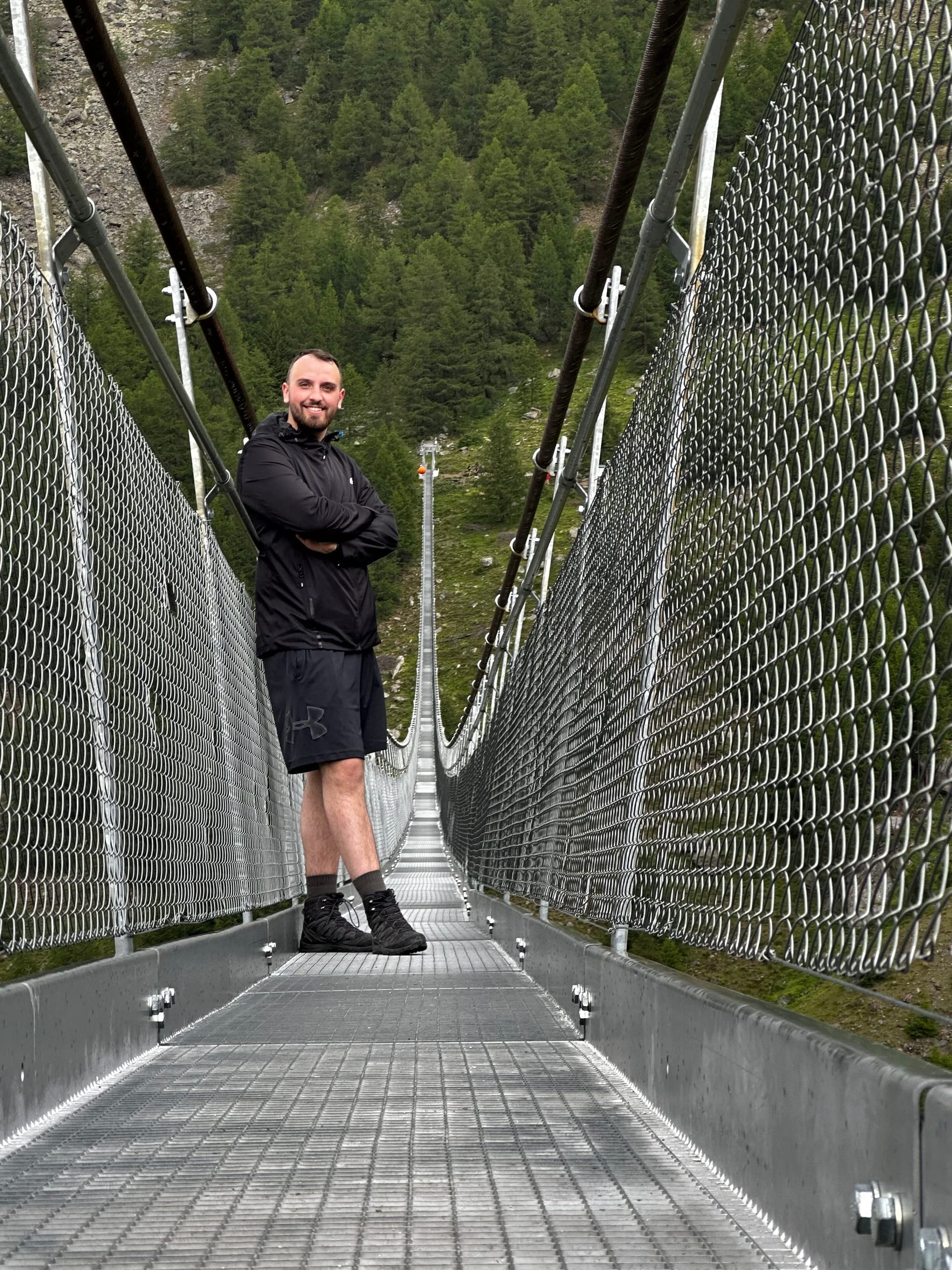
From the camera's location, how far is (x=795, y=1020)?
1632 mm

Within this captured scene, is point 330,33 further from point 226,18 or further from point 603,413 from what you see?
point 603,413

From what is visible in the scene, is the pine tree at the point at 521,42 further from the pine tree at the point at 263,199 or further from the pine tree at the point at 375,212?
the pine tree at the point at 263,199

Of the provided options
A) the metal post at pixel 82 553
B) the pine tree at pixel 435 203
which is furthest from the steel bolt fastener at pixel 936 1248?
the pine tree at pixel 435 203

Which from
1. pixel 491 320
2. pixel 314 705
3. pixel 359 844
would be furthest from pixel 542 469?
pixel 491 320

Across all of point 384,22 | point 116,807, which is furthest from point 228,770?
point 384,22

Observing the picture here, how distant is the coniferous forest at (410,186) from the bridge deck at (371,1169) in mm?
55092

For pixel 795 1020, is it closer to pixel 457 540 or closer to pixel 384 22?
pixel 457 540

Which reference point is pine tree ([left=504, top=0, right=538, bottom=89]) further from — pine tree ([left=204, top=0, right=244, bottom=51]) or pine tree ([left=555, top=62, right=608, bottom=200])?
pine tree ([left=204, top=0, right=244, bottom=51])

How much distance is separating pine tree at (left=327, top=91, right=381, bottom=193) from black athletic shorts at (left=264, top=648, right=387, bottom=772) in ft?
426

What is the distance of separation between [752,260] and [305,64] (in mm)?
146211

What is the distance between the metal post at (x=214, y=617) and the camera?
4.79 meters

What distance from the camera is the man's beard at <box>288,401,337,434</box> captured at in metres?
4.38

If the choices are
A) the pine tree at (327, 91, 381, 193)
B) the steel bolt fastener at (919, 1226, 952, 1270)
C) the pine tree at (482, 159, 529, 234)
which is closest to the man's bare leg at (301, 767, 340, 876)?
the steel bolt fastener at (919, 1226, 952, 1270)

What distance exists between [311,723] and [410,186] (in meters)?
118
